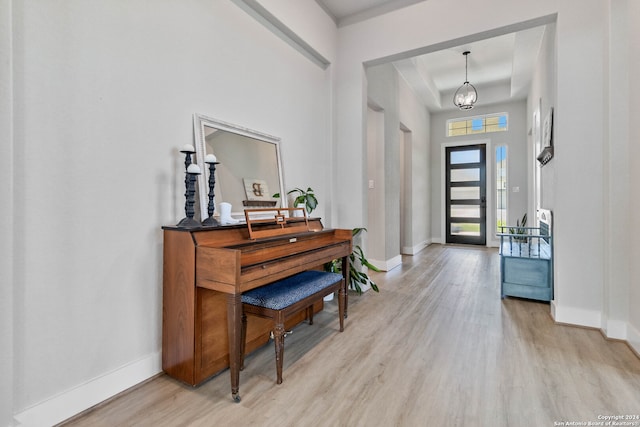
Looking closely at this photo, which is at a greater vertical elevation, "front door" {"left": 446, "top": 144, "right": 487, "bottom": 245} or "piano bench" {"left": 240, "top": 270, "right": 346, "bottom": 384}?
"front door" {"left": 446, "top": 144, "right": 487, "bottom": 245}

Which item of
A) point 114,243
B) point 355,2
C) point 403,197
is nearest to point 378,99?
point 355,2

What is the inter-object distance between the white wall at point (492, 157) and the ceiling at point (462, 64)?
27 centimetres

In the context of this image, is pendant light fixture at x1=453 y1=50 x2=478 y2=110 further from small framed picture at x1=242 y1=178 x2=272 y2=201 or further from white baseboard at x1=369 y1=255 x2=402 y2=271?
small framed picture at x1=242 y1=178 x2=272 y2=201

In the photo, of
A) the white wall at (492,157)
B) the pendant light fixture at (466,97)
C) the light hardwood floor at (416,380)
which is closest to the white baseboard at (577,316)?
the light hardwood floor at (416,380)

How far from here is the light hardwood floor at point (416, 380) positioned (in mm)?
1449

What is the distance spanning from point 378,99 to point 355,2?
131 cm

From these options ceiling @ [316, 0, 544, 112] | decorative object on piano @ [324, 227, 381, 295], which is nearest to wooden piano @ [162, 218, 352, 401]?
decorative object on piano @ [324, 227, 381, 295]

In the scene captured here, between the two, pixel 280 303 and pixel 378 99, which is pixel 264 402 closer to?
pixel 280 303

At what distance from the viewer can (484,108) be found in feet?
21.7

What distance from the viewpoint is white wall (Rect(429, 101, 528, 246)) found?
6.28 metres

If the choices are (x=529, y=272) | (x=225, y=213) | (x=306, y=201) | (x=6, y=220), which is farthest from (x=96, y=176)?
(x=529, y=272)

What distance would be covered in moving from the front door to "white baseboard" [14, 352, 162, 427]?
263 inches

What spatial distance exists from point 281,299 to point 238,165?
3.57 ft

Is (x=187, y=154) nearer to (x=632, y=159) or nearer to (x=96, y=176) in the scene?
(x=96, y=176)
